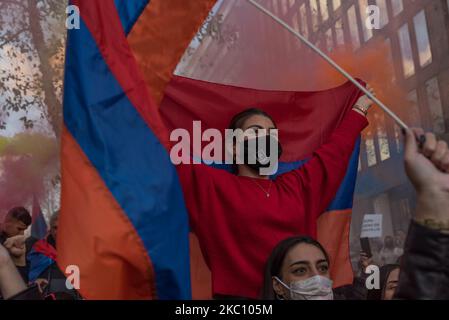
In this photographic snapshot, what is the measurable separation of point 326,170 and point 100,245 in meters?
1.55

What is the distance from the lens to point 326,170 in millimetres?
3326

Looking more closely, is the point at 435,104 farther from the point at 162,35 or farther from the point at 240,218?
the point at 162,35

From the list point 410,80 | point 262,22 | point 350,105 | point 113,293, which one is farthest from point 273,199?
point 410,80

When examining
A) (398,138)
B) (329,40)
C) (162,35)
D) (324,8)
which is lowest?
(162,35)

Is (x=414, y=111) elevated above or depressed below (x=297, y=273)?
above

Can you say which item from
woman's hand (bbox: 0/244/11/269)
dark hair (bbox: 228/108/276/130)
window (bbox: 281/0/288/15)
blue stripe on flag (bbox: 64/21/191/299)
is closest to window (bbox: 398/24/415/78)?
window (bbox: 281/0/288/15)

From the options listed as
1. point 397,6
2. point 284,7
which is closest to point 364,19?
point 397,6

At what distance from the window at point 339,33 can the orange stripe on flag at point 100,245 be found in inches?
514

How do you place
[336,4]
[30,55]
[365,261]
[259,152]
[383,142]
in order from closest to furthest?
[259,152], [365,261], [30,55], [336,4], [383,142]

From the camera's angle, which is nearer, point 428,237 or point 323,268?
point 428,237

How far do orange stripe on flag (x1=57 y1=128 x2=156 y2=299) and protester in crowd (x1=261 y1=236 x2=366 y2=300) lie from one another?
2.04ft

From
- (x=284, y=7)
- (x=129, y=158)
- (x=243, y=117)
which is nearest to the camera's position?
(x=129, y=158)

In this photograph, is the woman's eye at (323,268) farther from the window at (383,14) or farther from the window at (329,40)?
the window at (383,14)
